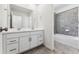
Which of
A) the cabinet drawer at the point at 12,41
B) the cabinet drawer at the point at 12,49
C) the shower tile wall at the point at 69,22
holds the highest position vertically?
the shower tile wall at the point at 69,22

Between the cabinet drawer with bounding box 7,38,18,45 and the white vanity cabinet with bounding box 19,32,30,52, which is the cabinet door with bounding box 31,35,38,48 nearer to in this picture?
the white vanity cabinet with bounding box 19,32,30,52

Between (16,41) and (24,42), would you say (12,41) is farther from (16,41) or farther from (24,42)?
(24,42)

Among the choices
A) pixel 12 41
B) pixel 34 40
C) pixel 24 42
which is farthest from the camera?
pixel 34 40

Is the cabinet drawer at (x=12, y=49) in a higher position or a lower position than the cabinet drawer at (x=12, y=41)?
lower

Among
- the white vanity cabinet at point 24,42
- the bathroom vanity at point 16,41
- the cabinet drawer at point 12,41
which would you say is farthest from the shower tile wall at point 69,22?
the cabinet drawer at point 12,41

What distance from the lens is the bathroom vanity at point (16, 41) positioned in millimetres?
1080

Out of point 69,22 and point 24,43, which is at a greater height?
point 69,22

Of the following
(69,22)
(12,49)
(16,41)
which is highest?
(69,22)

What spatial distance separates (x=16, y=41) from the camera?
4.22ft

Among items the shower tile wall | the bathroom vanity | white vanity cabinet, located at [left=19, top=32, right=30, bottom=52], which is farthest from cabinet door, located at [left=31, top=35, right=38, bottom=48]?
the shower tile wall

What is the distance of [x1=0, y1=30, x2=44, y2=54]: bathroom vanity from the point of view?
1080 mm

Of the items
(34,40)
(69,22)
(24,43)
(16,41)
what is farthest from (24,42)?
(69,22)

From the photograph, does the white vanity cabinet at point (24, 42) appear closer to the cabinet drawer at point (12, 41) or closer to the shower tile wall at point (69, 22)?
the cabinet drawer at point (12, 41)

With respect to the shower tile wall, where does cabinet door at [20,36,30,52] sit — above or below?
below
